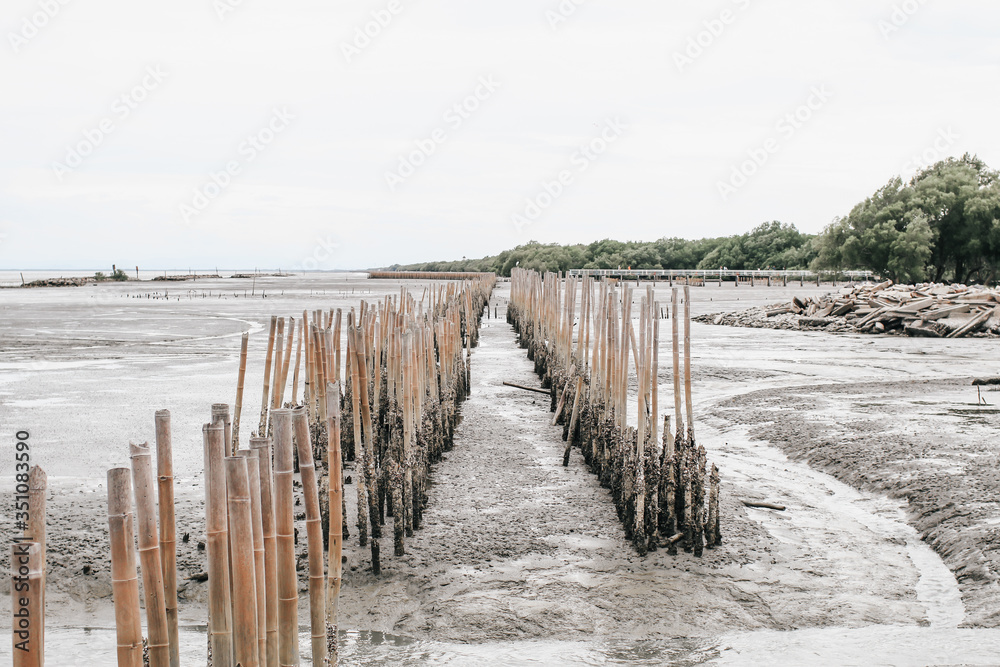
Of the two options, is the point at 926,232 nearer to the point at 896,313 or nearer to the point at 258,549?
the point at 896,313

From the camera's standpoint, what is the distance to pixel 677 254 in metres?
85.2

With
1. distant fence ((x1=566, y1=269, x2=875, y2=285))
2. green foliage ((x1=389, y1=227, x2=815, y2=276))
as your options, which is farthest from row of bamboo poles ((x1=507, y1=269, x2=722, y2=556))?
green foliage ((x1=389, y1=227, x2=815, y2=276))

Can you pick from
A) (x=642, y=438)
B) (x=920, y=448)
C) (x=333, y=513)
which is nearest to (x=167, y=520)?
(x=333, y=513)

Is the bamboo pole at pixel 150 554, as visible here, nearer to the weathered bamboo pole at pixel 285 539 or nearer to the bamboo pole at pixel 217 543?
the bamboo pole at pixel 217 543

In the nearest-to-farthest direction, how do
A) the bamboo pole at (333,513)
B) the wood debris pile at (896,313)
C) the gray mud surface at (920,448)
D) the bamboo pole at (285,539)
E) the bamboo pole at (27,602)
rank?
the bamboo pole at (27,602) → the bamboo pole at (285,539) → the bamboo pole at (333,513) → the gray mud surface at (920,448) → the wood debris pile at (896,313)

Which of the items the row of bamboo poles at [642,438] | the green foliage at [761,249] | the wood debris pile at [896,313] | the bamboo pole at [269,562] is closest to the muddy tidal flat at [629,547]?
the row of bamboo poles at [642,438]

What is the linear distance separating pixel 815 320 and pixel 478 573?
832 inches

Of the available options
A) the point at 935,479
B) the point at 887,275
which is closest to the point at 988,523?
the point at 935,479

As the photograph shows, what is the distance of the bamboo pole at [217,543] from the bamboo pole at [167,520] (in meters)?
0.21

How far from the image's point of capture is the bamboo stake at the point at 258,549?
8.82ft

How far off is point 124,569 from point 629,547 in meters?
4.11

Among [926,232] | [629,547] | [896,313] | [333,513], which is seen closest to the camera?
[333,513]

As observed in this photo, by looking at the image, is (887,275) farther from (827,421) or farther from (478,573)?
(478,573)

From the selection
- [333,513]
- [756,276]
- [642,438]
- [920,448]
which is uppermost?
[756,276]
